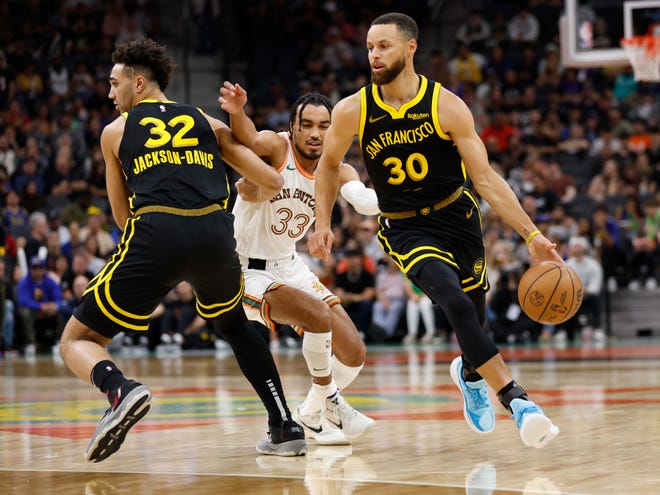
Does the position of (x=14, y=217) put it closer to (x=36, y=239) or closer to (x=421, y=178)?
(x=36, y=239)

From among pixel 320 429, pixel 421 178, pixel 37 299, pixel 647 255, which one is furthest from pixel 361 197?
pixel 647 255

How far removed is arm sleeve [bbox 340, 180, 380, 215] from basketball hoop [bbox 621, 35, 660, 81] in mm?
8683

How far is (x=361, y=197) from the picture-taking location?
6.70m

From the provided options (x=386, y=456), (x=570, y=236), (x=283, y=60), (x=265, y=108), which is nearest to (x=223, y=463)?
(x=386, y=456)

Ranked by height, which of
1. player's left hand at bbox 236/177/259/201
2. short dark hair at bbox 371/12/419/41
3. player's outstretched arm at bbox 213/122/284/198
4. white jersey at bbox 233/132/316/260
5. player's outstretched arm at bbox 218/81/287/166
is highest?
short dark hair at bbox 371/12/419/41

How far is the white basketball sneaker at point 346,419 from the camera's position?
6.50 metres

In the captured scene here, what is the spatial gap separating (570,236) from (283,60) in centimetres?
925

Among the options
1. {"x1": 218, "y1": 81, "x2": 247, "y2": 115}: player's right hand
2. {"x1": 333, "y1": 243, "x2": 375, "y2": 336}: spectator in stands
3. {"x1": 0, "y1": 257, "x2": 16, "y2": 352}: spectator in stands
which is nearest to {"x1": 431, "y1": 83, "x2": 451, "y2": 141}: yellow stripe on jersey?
{"x1": 218, "y1": 81, "x2": 247, "y2": 115}: player's right hand

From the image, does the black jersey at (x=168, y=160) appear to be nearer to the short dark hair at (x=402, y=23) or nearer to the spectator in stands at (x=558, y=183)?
the short dark hair at (x=402, y=23)

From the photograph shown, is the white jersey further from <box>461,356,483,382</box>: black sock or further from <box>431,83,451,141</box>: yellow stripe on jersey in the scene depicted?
<box>461,356,483,382</box>: black sock

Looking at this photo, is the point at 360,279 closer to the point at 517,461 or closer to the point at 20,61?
the point at 20,61

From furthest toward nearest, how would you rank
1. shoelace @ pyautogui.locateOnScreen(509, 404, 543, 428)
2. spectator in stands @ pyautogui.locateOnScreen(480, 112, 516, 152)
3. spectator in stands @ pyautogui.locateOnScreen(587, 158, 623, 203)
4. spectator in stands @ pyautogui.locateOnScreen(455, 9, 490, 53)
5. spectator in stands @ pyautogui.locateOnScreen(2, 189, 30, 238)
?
spectator in stands @ pyautogui.locateOnScreen(455, 9, 490, 53), spectator in stands @ pyautogui.locateOnScreen(480, 112, 516, 152), spectator in stands @ pyautogui.locateOnScreen(587, 158, 623, 203), spectator in stands @ pyautogui.locateOnScreen(2, 189, 30, 238), shoelace @ pyautogui.locateOnScreen(509, 404, 543, 428)

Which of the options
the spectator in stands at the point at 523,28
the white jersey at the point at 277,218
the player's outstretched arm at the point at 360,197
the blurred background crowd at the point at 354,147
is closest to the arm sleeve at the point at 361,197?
the player's outstretched arm at the point at 360,197

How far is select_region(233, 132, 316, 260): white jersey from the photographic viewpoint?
7.07m
